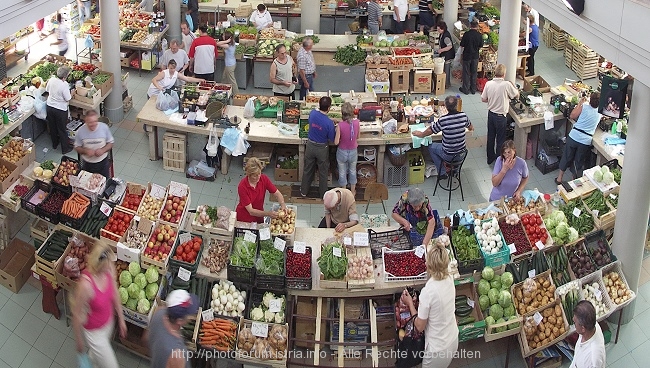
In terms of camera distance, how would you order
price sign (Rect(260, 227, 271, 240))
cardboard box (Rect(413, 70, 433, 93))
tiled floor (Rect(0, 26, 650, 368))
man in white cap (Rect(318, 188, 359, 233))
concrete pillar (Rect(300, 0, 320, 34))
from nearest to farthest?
tiled floor (Rect(0, 26, 650, 368))
price sign (Rect(260, 227, 271, 240))
man in white cap (Rect(318, 188, 359, 233))
cardboard box (Rect(413, 70, 433, 93))
concrete pillar (Rect(300, 0, 320, 34))

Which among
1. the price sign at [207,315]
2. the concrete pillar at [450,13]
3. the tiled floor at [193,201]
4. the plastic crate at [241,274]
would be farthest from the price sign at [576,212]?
the concrete pillar at [450,13]

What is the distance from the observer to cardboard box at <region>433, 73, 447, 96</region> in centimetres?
1529

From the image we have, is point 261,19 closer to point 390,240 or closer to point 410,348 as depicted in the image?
point 390,240

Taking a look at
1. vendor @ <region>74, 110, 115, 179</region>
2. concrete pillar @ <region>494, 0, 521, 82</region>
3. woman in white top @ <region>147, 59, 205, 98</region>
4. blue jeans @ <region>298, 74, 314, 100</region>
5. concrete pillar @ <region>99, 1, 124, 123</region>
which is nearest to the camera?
vendor @ <region>74, 110, 115, 179</region>

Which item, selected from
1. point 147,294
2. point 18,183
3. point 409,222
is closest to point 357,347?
point 409,222

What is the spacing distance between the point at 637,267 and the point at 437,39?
8427 mm

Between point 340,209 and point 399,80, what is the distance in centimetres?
611

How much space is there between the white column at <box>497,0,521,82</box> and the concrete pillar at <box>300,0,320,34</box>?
200 inches

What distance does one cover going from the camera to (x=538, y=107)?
506 inches

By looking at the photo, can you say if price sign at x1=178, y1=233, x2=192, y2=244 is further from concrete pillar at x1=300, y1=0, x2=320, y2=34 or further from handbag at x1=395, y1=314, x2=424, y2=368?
concrete pillar at x1=300, y1=0, x2=320, y2=34

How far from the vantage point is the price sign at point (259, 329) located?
27.2 feet

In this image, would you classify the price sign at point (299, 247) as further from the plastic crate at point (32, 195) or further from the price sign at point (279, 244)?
the plastic crate at point (32, 195)

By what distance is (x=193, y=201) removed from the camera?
39.0 ft

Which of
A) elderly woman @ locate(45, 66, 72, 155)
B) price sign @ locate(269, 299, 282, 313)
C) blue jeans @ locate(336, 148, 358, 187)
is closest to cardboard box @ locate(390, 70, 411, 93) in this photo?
blue jeans @ locate(336, 148, 358, 187)
